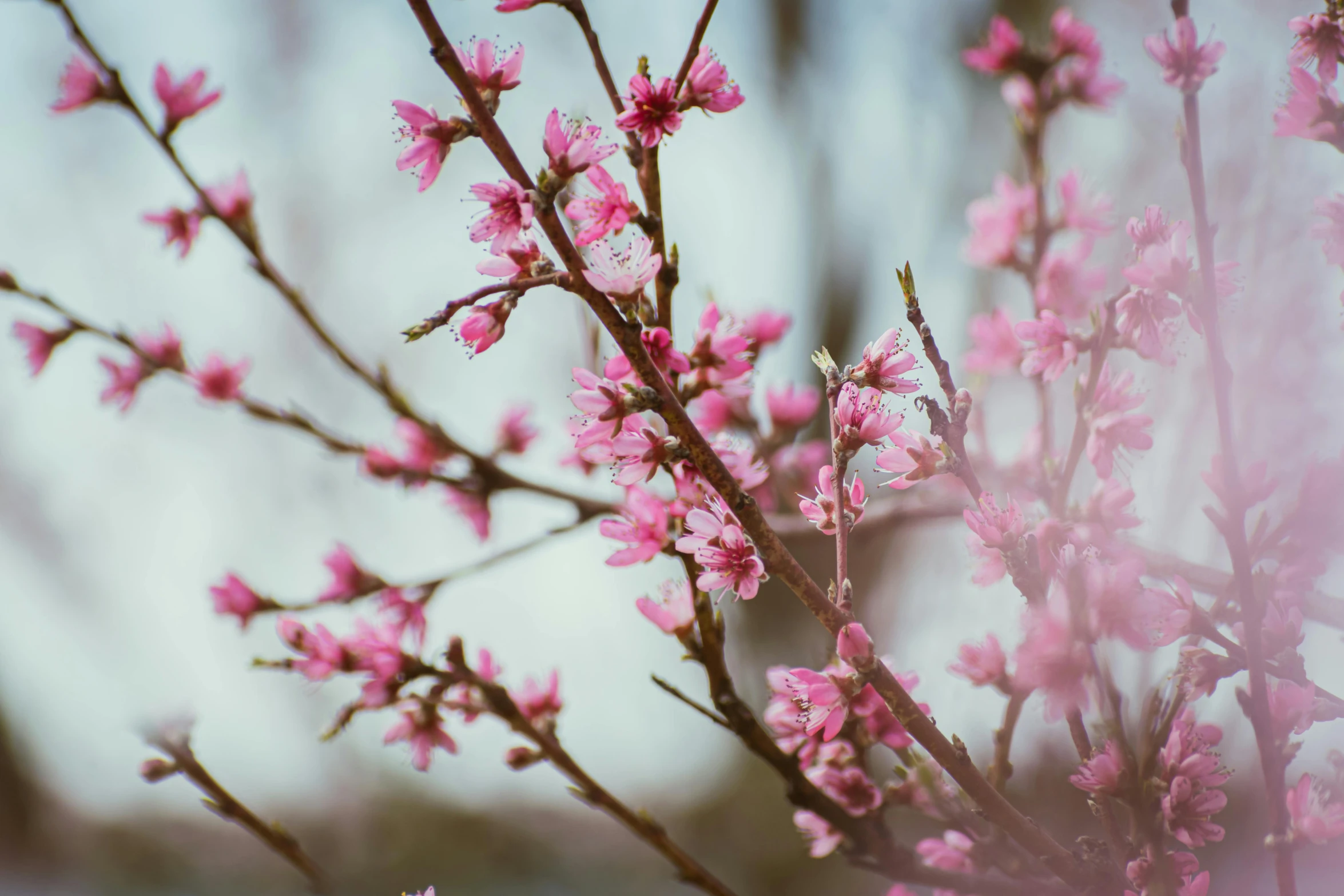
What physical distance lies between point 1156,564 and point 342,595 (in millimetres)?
1090

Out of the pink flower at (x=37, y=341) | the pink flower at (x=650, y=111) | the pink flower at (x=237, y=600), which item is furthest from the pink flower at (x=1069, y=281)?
the pink flower at (x=37, y=341)

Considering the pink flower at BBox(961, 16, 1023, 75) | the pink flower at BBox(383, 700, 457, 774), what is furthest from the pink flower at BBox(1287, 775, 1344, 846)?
the pink flower at BBox(961, 16, 1023, 75)

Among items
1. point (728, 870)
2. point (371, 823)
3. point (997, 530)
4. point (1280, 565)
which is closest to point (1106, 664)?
point (997, 530)

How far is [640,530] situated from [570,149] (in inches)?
12.8

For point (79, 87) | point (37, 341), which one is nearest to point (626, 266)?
point (79, 87)

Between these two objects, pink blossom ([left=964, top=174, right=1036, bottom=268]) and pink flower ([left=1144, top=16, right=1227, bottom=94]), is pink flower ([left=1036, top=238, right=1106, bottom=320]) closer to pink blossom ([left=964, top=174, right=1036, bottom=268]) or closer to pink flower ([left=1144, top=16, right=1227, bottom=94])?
pink blossom ([left=964, top=174, right=1036, bottom=268])

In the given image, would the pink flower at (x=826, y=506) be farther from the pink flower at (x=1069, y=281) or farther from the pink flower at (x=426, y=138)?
the pink flower at (x=1069, y=281)

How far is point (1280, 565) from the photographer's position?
0.63 metres

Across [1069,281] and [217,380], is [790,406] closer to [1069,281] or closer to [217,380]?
[1069,281]

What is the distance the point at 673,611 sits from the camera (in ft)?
2.36

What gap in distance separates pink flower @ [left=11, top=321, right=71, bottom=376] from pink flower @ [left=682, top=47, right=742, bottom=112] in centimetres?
130

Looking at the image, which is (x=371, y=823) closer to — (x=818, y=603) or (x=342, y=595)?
(x=342, y=595)

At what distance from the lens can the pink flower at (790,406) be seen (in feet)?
4.42

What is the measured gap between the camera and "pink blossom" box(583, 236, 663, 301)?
1.95 feet
